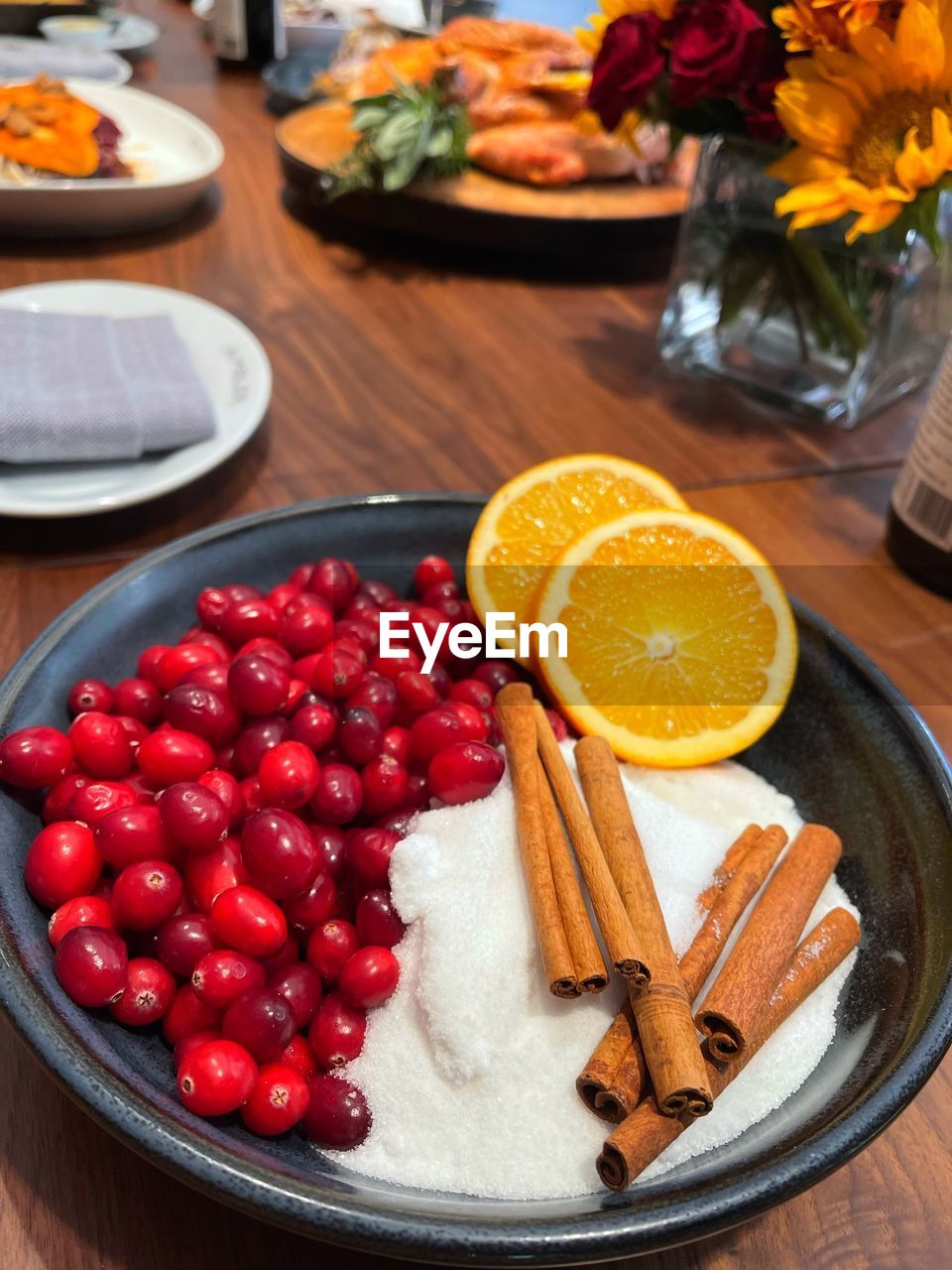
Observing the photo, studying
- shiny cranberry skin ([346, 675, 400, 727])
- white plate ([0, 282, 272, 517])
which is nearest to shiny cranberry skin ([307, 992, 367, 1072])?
shiny cranberry skin ([346, 675, 400, 727])

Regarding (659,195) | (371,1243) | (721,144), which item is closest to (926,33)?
(721,144)

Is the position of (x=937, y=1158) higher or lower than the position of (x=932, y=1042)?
lower

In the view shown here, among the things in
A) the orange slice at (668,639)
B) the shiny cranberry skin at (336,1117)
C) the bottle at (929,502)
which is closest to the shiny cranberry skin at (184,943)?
the shiny cranberry skin at (336,1117)

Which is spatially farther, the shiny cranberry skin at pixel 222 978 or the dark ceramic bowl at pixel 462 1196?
the shiny cranberry skin at pixel 222 978

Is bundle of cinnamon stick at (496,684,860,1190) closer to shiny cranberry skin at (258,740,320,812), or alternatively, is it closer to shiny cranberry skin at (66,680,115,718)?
shiny cranberry skin at (258,740,320,812)

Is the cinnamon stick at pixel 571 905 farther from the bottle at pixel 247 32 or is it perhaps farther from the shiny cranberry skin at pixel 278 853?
the bottle at pixel 247 32

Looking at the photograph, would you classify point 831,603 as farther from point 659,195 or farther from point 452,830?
point 659,195
